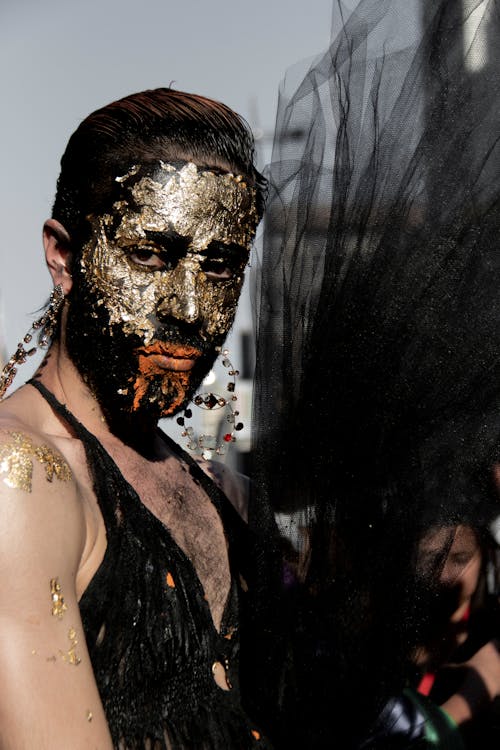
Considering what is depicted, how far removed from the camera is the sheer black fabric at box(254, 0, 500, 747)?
1855mm

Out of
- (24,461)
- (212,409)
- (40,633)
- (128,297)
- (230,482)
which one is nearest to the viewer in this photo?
(40,633)

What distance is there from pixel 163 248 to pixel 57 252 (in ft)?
1.13

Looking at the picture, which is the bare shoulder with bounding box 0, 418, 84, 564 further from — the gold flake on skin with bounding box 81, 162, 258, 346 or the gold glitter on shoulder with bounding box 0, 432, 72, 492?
the gold flake on skin with bounding box 81, 162, 258, 346

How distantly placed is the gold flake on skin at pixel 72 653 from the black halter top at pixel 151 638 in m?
0.15

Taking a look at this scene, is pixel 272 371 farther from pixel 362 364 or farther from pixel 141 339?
pixel 141 339

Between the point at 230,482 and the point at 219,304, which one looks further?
the point at 230,482

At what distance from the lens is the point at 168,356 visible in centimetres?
235

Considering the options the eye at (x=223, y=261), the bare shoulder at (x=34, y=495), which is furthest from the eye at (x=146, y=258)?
the bare shoulder at (x=34, y=495)

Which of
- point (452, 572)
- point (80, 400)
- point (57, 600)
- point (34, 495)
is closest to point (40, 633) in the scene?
point (57, 600)

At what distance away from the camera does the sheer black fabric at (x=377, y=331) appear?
186 centimetres

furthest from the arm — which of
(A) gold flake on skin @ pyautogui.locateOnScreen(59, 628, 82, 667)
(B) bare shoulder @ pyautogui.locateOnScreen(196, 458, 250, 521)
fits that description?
(B) bare shoulder @ pyautogui.locateOnScreen(196, 458, 250, 521)

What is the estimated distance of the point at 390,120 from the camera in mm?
1896

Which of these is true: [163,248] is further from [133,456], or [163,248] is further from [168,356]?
[133,456]

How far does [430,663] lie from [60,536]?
0.88 m
